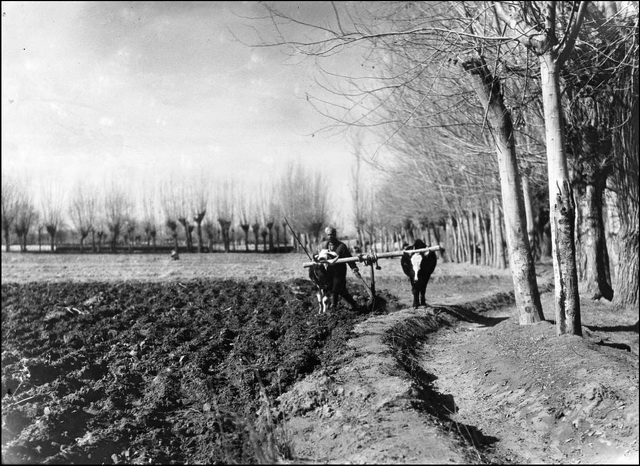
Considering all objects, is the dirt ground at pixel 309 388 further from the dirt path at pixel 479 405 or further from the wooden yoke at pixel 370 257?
the wooden yoke at pixel 370 257

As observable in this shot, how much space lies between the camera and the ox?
958cm

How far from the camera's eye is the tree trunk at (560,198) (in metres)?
5.97

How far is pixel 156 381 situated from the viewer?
6.25 m

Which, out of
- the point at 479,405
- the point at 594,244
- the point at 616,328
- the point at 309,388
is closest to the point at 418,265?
the point at 616,328

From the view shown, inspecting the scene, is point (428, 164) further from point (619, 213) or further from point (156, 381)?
point (156, 381)

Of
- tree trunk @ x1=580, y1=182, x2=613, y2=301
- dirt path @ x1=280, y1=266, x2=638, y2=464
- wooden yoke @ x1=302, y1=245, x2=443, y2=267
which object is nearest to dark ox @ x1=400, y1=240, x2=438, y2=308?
wooden yoke @ x1=302, y1=245, x2=443, y2=267

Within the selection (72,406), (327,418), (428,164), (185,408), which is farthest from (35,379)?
(428,164)

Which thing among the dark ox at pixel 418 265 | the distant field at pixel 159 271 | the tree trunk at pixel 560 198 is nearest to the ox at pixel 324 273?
the dark ox at pixel 418 265

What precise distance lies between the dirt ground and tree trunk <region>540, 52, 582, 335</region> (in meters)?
0.54

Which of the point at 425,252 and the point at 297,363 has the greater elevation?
the point at 425,252

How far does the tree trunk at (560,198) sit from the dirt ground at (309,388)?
0.54m

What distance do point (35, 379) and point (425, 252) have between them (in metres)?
6.86

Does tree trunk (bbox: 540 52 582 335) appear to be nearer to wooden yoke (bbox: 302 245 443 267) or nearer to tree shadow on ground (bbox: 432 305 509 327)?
wooden yoke (bbox: 302 245 443 267)

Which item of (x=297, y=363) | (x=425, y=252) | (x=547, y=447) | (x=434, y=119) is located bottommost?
(x=547, y=447)
